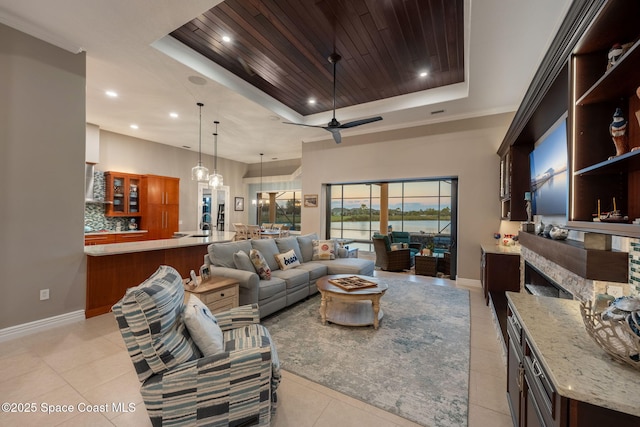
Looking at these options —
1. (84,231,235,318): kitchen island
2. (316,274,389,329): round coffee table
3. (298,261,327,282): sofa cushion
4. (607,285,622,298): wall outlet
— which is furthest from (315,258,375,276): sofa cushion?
(607,285,622,298): wall outlet

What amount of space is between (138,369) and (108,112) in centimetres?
572

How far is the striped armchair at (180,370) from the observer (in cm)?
137

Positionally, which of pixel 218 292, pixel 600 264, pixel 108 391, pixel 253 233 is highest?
pixel 600 264

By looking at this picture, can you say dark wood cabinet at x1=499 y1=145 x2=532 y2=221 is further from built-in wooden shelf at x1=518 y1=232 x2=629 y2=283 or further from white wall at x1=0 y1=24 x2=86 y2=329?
white wall at x1=0 y1=24 x2=86 y2=329

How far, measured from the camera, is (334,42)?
11.0 feet

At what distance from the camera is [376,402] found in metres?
1.97

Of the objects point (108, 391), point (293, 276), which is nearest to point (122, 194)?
point (293, 276)

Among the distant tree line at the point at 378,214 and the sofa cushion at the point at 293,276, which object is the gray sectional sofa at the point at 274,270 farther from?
the distant tree line at the point at 378,214

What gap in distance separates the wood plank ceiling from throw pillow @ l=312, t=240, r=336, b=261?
2.77 m

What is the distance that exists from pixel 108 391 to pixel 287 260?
2.56 metres

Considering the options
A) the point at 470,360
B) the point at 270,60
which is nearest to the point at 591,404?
the point at 470,360

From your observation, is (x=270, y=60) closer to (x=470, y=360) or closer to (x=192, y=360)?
(x=192, y=360)

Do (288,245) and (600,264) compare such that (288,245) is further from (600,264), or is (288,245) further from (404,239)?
(404,239)

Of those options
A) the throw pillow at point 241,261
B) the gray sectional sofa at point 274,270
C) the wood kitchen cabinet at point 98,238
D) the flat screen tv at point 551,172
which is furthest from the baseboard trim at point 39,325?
the flat screen tv at point 551,172
